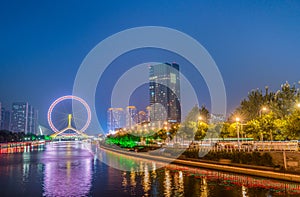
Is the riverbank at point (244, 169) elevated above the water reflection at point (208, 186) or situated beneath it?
elevated above

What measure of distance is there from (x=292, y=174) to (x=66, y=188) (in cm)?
1207

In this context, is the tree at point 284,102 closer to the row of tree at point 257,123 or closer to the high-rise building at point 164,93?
the row of tree at point 257,123

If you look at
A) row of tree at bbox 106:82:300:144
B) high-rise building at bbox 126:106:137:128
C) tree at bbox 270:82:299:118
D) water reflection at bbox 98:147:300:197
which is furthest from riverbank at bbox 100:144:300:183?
high-rise building at bbox 126:106:137:128

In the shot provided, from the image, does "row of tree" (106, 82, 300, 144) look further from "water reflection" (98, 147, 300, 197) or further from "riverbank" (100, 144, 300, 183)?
"water reflection" (98, 147, 300, 197)

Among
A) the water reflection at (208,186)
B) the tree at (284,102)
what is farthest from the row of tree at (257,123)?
the water reflection at (208,186)

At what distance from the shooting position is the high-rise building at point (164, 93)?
145125mm

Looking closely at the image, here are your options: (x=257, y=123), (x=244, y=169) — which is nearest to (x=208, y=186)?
(x=244, y=169)

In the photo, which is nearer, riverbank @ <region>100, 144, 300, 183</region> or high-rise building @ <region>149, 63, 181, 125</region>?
riverbank @ <region>100, 144, 300, 183</region>

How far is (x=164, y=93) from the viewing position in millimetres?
150750

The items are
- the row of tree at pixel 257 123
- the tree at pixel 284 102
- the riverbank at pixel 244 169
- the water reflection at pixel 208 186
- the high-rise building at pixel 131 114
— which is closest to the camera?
the water reflection at pixel 208 186

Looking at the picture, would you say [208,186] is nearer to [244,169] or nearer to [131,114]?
[244,169]

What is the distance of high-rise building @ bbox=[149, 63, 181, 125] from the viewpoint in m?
145

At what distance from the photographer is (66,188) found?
15.5 m

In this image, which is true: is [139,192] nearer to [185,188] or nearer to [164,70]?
[185,188]
